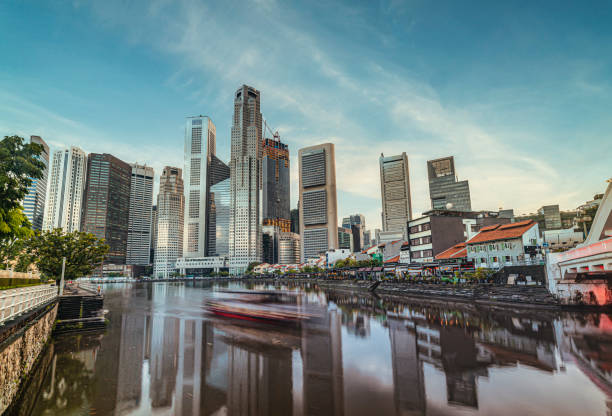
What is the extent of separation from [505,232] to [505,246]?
10.2 ft

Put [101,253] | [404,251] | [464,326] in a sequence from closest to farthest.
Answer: [464,326]
[101,253]
[404,251]

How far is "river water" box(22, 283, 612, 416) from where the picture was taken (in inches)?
555

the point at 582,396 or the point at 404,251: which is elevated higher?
the point at 404,251

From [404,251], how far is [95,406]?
82448mm

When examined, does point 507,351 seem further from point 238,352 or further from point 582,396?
point 238,352

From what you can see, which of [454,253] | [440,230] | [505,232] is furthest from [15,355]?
[440,230]

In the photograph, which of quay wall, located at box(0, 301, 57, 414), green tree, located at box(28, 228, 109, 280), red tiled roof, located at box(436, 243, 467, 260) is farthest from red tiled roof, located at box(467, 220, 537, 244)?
green tree, located at box(28, 228, 109, 280)

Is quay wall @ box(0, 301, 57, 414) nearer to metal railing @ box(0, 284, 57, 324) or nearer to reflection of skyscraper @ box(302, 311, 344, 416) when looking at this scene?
Answer: metal railing @ box(0, 284, 57, 324)

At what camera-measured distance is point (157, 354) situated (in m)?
23.3

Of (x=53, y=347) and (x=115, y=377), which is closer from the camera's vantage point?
(x=115, y=377)

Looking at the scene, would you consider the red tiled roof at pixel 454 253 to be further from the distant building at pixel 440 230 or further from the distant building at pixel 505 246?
the distant building at pixel 440 230

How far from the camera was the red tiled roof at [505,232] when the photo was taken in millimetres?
53594

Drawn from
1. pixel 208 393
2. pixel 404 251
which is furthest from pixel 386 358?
pixel 404 251

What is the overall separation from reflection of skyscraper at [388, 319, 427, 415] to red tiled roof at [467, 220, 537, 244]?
121ft
